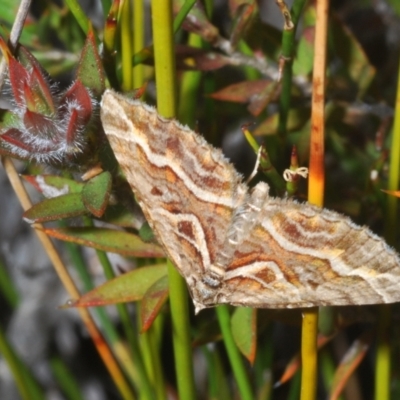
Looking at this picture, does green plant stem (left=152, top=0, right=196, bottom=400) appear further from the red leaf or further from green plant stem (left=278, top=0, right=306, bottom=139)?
the red leaf

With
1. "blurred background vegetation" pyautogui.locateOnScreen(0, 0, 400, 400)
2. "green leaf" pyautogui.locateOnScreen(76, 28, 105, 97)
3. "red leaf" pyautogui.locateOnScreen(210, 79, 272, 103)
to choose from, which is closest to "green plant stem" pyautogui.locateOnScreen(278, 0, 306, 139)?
"blurred background vegetation" pyautogui.locateOnScreen(0, 0, 400, 400)

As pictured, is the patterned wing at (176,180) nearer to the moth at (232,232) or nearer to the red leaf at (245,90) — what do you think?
the moth at (232,232)

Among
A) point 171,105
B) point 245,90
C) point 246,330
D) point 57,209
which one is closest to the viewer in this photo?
point 171,105

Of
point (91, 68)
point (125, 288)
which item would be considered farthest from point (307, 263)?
point (91, 68)

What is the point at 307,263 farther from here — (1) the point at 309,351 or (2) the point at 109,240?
(2) the point at 109,240

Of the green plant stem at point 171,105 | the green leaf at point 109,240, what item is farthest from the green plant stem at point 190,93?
the green plant stem at point 171,105
